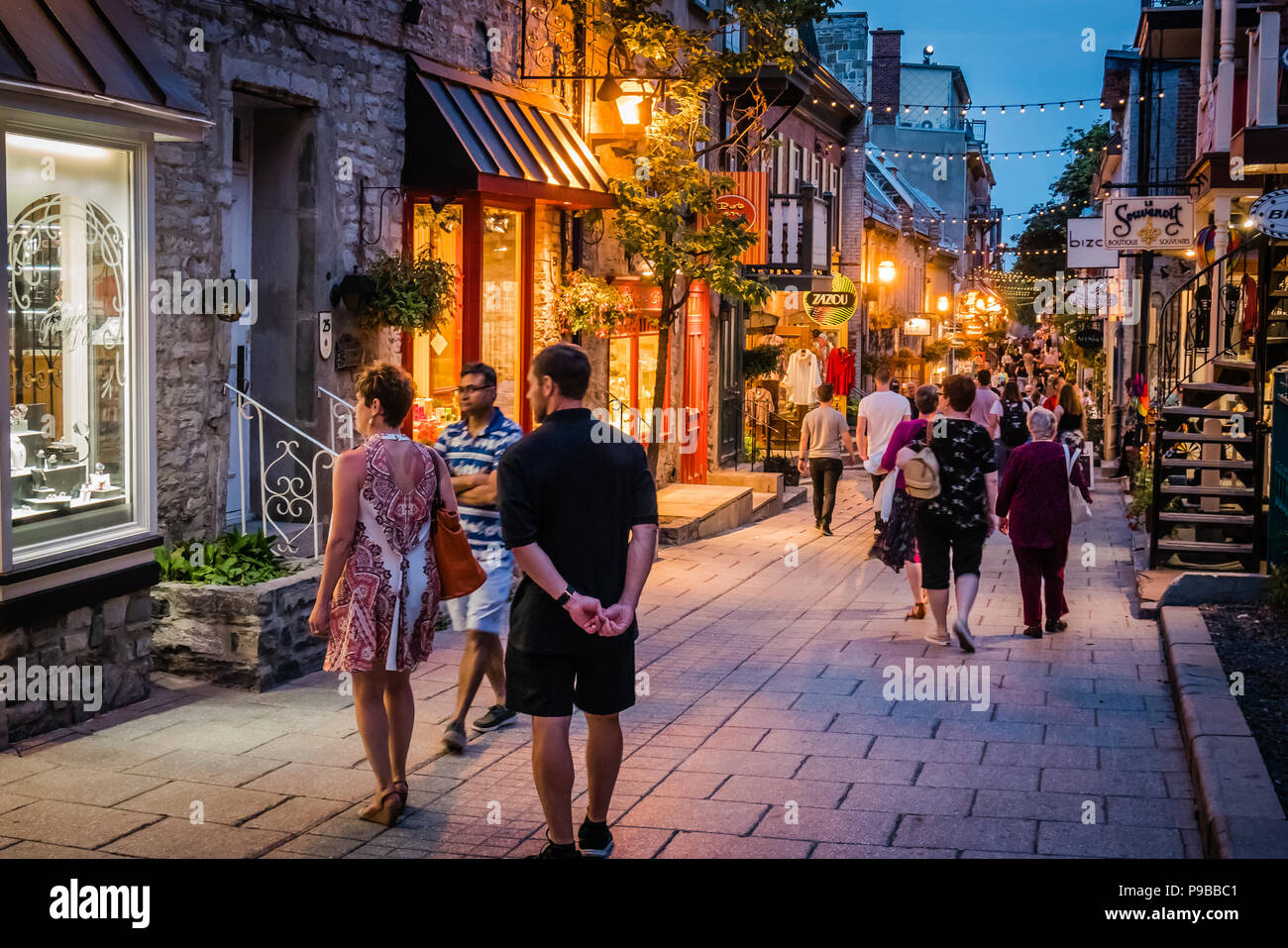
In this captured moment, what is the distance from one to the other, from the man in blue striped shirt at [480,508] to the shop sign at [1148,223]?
48.6 ft

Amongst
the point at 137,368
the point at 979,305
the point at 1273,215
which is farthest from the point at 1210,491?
the point at 979,305

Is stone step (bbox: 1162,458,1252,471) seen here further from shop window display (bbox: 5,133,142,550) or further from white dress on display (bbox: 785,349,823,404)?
white dress on display (bbox: 785,349,823,404)

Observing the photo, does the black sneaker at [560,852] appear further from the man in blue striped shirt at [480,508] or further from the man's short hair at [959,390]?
the man's short hair at [959,390]

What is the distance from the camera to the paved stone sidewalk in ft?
18.8

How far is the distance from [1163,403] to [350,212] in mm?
8448

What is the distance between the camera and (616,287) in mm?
15953

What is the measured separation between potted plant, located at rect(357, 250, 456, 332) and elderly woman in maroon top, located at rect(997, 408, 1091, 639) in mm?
4559

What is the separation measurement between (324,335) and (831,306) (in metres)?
18.2

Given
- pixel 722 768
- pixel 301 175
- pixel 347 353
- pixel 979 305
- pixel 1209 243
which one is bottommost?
pixel 722 768

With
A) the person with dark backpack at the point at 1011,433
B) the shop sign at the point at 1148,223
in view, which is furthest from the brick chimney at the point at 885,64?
the person with dark backpack at the point at 1011,433

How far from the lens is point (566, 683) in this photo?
519cm

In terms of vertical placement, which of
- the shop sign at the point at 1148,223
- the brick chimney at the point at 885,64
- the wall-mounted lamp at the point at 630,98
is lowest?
the shop sign at the point at 1148,223

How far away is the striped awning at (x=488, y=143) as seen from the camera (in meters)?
11.5

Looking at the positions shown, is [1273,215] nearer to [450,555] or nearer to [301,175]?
[301,175]
